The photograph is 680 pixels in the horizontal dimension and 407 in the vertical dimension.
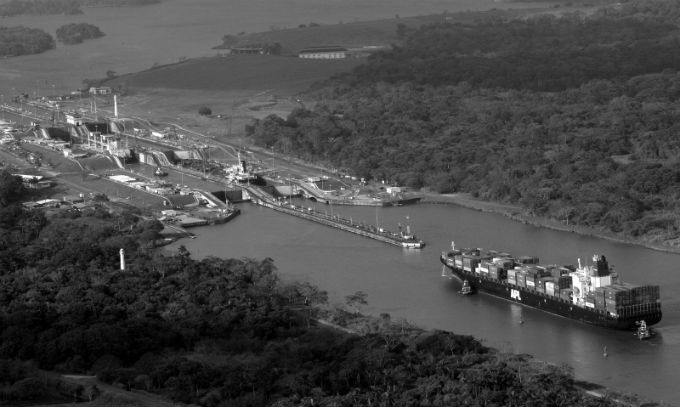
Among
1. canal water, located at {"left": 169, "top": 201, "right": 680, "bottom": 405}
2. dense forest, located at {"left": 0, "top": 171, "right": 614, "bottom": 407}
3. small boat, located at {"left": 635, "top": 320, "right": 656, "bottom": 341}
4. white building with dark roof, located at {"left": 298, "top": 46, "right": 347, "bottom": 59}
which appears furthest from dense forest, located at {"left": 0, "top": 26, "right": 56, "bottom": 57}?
small boat, located at {"left": 635, "top": 320, "right": 656, "bottom": 341}

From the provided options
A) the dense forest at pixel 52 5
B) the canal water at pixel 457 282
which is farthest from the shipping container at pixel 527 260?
the dense forest at pixel 52 5

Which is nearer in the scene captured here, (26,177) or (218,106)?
(26,177)

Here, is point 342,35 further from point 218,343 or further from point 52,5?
point 218,343

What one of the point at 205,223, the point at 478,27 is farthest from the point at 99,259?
the point at 478,27

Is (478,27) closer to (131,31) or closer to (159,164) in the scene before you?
(131,31)

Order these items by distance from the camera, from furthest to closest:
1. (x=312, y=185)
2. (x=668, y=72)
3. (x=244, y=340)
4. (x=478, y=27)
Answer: (x=478, y=27)
(x=668, y=72)
(x=312, y=185)
(x=244, y=340)

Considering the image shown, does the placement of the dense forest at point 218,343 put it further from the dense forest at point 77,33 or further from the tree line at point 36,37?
the dense forest at point 77,33

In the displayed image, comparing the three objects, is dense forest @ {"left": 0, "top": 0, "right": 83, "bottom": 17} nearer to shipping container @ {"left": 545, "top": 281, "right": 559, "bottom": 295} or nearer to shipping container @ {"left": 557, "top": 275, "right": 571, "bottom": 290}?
shipping container @ {"left": 545, "top": 281, "right": 559, "bottom": 295}
